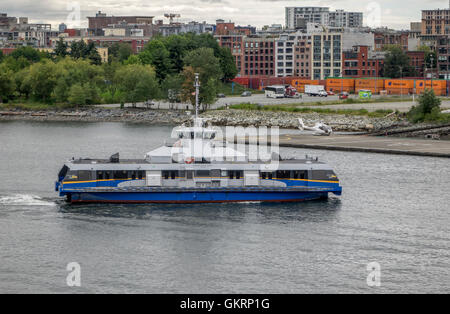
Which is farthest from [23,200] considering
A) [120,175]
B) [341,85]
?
[341,85]

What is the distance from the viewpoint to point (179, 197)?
42.7 meters

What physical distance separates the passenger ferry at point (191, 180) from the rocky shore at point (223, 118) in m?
41.2

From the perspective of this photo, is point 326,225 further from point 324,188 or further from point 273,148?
point 273,148

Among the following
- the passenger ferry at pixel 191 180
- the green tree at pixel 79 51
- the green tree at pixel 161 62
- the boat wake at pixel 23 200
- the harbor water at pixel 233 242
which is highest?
the green tree at pixel 79 51

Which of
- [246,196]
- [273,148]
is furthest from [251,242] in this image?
[273,148]

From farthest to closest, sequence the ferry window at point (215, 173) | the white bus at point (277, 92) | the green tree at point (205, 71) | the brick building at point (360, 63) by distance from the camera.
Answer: the brick building at point (360, 63) < the white bus at point (277, 92) < the green tree at point (205, 71) < the ferry window at point (215, 173)

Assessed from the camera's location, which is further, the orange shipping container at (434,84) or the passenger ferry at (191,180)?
the orange shipping container at (434,84)

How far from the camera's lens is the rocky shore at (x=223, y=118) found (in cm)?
8756

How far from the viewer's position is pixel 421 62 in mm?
163375

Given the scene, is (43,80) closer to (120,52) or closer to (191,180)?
(120,52)

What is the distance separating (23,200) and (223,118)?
5892cm

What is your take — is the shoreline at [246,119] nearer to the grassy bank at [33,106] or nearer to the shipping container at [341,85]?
the grassy bank at [33,106]

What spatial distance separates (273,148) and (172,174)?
92.1 feet

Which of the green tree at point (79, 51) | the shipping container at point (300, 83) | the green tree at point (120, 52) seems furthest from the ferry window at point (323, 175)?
the green tree at point (120, 52)
